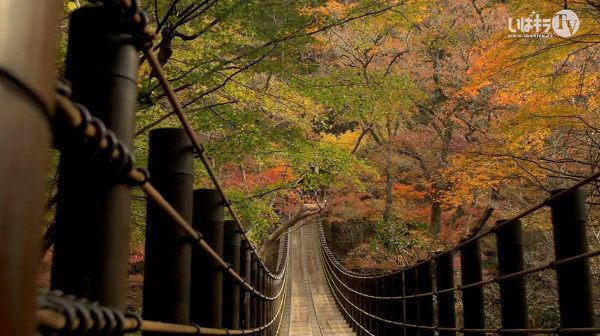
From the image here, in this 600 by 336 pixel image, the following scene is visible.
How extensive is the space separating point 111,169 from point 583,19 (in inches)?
230

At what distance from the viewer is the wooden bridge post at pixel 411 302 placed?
454 centimetres

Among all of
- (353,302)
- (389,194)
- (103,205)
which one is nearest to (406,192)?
(389,194)

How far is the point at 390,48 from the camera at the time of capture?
15.5m

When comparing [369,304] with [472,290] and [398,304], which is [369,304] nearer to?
[398,304]

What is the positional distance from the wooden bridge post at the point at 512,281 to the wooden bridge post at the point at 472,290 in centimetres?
46

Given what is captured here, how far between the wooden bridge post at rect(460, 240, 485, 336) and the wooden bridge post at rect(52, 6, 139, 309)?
2.45 metres

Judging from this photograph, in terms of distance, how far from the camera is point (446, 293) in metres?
3.53

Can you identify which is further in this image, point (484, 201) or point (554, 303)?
point (484, 201)

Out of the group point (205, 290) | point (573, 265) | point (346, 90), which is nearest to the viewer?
point (573, 265)

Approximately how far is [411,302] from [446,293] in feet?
3.94

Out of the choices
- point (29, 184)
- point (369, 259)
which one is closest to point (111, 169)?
point (29, 184)

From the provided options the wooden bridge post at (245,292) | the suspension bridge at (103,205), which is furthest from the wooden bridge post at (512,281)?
the wooden bridge post at (245,292)

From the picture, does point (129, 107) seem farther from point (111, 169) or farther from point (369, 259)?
point (369, 259)

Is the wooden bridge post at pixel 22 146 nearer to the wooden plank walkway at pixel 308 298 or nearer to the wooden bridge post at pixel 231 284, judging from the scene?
the wooden bridge post at pixel 231 284
